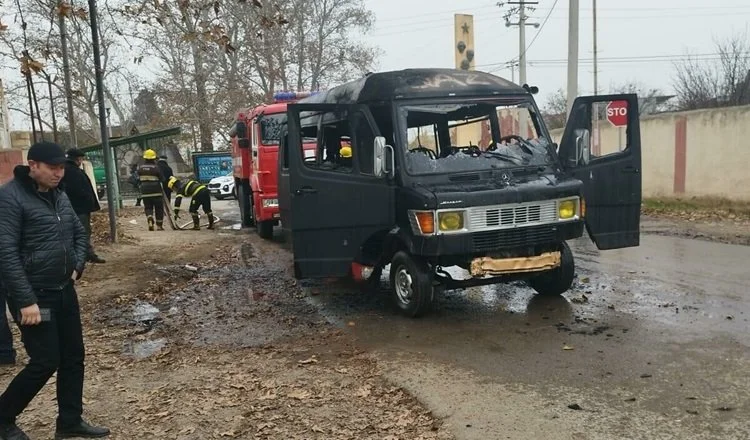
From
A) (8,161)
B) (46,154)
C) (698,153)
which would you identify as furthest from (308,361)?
(698,153)

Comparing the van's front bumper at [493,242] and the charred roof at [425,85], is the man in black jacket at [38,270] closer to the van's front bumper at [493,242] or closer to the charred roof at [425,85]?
the van's front bumper at [493,242]

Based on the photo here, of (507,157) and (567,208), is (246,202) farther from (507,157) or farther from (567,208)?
(567,208)

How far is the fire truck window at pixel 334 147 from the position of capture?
6.69 meters

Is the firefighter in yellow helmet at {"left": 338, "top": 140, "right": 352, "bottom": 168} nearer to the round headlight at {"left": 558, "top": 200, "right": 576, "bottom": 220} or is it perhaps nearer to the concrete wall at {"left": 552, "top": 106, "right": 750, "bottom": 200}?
the round headlight at {"left": 558, "top": 200, "right": 576, "bottom": 220}

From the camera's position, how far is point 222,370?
509 cm

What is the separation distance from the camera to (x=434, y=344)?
5547mm

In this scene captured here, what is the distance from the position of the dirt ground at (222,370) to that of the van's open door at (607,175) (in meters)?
3.03

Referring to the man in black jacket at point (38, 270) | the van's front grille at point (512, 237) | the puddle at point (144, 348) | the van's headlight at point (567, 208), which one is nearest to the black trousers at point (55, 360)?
the man in black jacket at point (38, 270)

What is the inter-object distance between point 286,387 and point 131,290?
4.33 metres

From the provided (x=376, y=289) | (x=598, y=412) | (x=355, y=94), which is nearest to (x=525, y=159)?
(x=355, y=94)

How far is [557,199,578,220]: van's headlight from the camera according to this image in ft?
20.1

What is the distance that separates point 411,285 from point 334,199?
3.87 ft

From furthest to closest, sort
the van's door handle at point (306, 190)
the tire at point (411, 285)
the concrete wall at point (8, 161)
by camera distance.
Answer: the concrete wall at point (8, 161) < the van's door handle at point (306, 190) < the tire at point (411, 285)

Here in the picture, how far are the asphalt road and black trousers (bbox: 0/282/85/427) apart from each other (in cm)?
218
